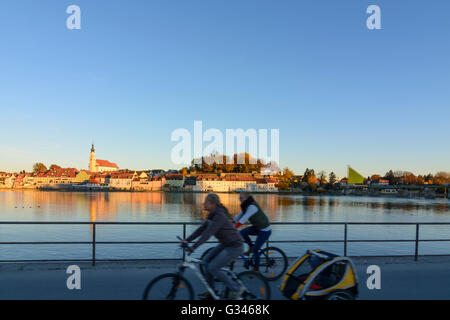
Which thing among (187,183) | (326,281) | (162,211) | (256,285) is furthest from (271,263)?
(187,183)

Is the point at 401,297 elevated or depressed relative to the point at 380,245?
elevated

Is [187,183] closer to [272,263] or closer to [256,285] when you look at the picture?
[272,263]

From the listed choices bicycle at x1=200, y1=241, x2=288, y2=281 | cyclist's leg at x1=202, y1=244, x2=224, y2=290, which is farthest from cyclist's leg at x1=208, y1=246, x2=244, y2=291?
bicycle at x1=200, y1=241, x2=288, y2=281

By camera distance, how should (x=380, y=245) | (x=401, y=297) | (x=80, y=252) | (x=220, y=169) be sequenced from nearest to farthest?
(x=401, y=297) → (x=80, y=252) → (x=380, y=245) → (x=220, y=169)

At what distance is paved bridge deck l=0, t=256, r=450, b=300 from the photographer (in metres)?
6.07

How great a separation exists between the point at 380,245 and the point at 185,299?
26.8m

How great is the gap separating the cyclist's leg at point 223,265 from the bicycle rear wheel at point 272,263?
2.54 metres

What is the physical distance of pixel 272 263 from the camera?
7809 millimetres

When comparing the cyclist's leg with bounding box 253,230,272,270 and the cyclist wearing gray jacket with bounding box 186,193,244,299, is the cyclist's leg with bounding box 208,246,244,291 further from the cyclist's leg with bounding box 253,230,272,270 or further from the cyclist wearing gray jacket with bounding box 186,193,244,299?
the cyclist's leg with bounding box 253,230,272,270
